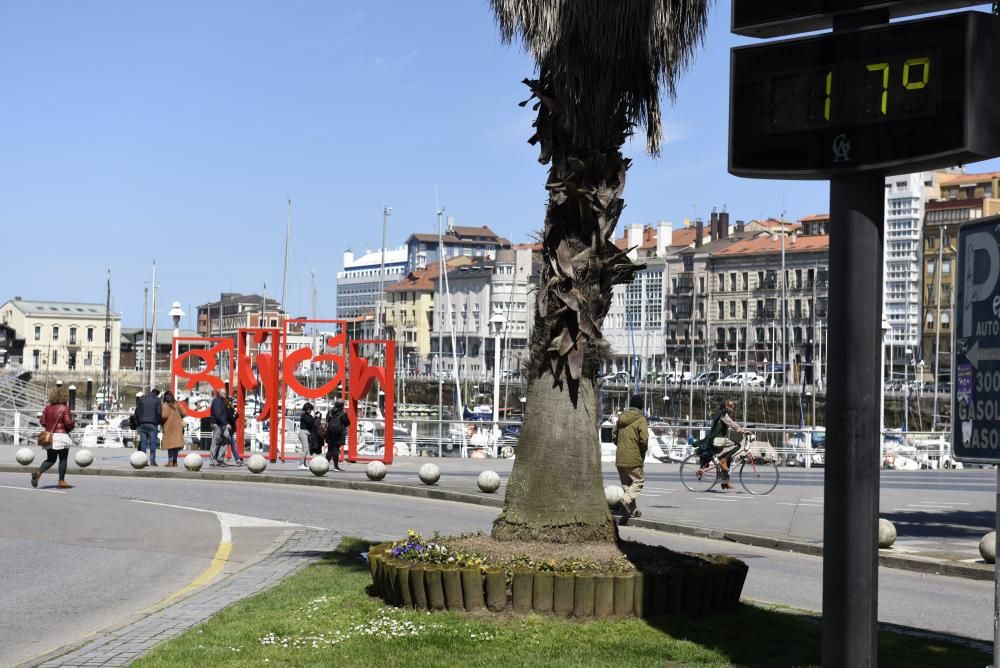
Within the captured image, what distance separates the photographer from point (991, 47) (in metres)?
6.44

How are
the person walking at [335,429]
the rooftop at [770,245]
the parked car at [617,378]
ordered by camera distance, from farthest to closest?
the parked car at [617,378], the rooftop at [770,245], the person walking at [335,429]

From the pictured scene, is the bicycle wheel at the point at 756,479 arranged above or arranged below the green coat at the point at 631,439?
below

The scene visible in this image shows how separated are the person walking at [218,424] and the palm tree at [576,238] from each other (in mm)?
21907

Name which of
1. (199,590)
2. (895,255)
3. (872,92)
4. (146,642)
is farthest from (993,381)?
(895,255)

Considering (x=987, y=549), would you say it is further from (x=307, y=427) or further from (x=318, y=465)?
(x=307, y=427)

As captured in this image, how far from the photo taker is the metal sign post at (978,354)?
229 inches

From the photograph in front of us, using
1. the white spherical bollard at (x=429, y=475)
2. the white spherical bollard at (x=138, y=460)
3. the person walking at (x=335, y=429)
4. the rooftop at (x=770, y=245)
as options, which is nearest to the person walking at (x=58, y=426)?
the white spherical bollard at (x=138, y=460)

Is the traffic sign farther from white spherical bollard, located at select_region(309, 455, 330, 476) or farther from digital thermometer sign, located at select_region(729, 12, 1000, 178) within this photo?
white spherical bollard, located at select_region(309, 455, 330, 476)

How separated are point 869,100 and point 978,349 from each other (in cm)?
138

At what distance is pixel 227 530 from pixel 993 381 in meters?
13.7

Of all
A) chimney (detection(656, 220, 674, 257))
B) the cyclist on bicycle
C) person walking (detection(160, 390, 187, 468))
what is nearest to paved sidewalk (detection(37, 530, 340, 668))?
the cyclist on bicycle

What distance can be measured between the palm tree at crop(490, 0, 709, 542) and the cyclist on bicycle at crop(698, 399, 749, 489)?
15.2 metres

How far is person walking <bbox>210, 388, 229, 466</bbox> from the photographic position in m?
31.6

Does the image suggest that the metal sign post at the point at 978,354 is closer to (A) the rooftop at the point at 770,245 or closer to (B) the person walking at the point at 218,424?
(B) the person walking at the point at 218,424
